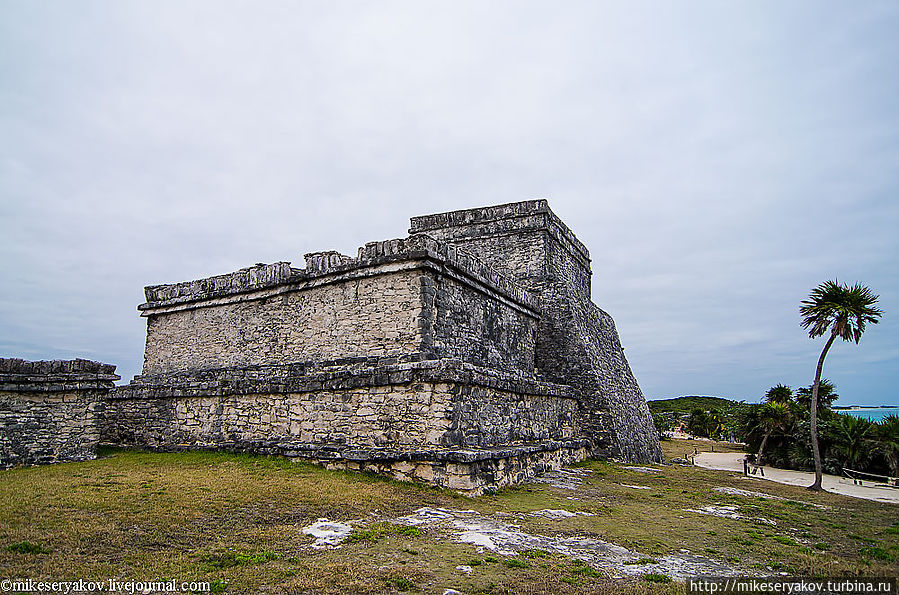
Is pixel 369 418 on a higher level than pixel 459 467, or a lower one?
higher

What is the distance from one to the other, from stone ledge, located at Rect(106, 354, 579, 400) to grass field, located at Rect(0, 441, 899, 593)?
61.1 inches

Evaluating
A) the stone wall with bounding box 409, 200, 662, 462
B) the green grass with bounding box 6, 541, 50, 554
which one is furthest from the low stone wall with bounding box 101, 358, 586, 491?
the green grass with bounding box 6, 541, 50, 554

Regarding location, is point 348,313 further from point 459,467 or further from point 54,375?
point 54,375

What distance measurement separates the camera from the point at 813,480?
2242cm

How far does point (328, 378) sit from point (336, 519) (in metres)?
4.23

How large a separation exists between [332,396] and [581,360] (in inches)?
350

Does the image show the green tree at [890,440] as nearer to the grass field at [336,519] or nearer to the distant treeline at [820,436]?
the distant treeline at [820,436]

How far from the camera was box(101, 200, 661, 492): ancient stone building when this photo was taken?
10445 millimetres

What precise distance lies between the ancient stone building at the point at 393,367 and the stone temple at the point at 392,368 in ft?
0.12

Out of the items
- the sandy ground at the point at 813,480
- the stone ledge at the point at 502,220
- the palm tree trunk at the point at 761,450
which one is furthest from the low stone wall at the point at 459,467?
the palm tree trunk at the point at 761,450

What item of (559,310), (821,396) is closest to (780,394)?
(821,396)

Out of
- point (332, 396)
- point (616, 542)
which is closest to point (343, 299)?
point (332, 396)

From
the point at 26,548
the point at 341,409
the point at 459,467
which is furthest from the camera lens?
the point at 341,409

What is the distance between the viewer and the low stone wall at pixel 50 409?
35.1 ft
